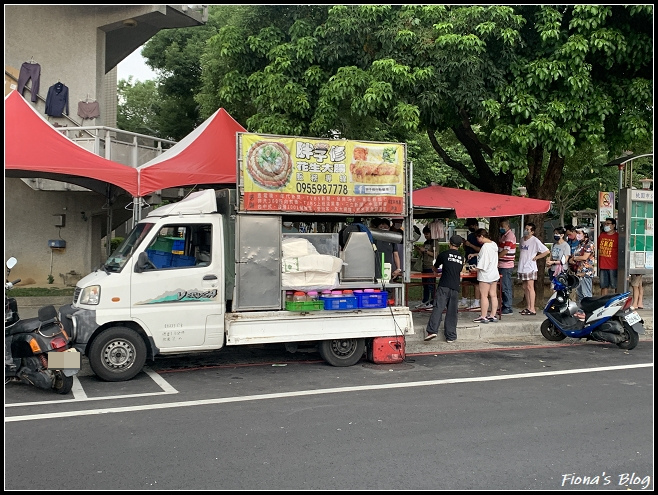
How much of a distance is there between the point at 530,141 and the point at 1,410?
9.14 m

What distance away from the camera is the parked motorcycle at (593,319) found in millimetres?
10336

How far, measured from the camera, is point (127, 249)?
8.27 meters

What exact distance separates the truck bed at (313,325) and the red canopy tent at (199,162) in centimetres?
317

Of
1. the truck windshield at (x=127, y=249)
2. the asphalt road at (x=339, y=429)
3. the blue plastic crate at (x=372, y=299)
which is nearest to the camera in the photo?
the asphalt road at (x=339, y=429)

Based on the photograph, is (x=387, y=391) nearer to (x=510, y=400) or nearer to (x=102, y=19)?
(x=510, y=400)

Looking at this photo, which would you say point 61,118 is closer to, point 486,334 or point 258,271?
point 258,271

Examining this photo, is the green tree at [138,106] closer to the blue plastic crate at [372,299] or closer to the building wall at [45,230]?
the building wall at [45,230]

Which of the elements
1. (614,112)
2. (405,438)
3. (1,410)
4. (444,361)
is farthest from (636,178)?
(1,410)

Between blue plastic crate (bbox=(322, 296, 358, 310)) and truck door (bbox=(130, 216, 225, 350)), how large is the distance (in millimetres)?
1390

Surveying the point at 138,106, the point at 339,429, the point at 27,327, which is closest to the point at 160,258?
the point at 27,327

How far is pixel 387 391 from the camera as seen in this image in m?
7.55

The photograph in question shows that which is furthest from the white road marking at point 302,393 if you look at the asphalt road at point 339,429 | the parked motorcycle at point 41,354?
the parked motorcycle at point 41,354

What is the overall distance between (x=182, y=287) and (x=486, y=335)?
5668 mm

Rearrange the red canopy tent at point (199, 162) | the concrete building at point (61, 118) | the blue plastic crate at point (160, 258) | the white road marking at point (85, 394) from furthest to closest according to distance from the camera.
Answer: the concrete building at point (61, 118) < the red canopy tent at point (199, 162) < the blue plastic crate at point (160, 258) < the white road marking at point (85, 394)
